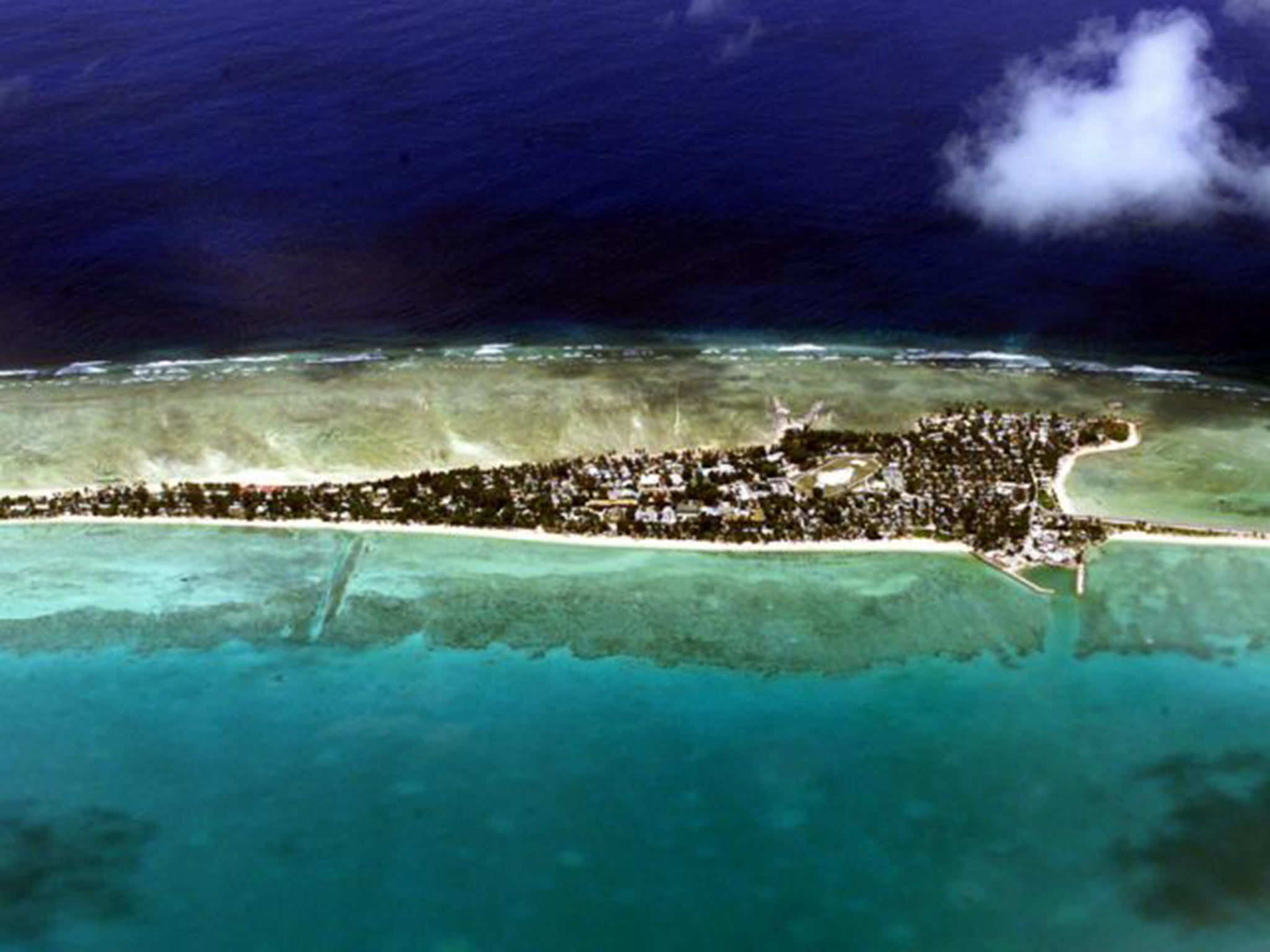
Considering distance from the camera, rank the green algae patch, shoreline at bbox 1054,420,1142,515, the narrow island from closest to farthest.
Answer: the green algae patch < the narrow island < shoreline at bbox 1054,420,1142,515

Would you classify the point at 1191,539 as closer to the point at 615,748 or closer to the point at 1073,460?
the point at 1073,460

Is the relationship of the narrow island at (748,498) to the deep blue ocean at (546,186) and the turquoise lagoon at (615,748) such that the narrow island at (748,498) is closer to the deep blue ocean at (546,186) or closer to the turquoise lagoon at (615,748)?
the turquoise lagoon at (615,748)

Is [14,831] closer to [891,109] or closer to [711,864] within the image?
[711,864]

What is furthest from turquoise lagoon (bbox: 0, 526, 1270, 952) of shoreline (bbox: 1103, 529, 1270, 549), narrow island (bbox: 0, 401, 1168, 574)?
narrow island (bbox: 0, 401, 1168, 574)

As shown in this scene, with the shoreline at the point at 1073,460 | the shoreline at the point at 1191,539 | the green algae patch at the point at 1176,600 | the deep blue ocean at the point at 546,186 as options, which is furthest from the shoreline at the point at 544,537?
the deep blue ocean at the point at 546,186

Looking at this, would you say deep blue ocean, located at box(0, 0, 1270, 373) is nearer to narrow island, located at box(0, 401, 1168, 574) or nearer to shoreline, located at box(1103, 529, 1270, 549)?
narrow island, located at box(0, 401, 1168, 574)

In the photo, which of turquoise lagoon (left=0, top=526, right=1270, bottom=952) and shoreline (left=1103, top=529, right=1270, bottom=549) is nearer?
turquoise lagoon (left=0, top=526, right=1270, bottom=952)
